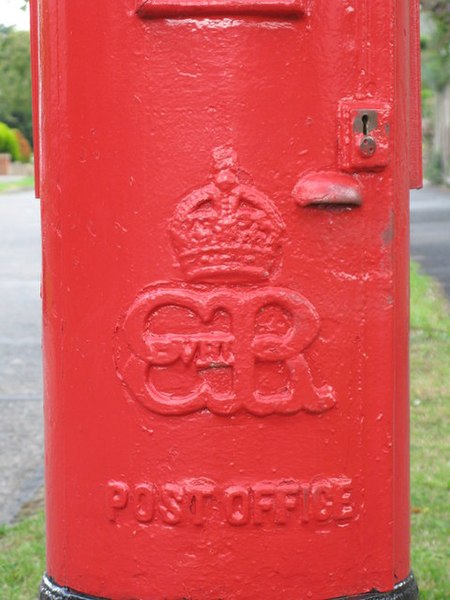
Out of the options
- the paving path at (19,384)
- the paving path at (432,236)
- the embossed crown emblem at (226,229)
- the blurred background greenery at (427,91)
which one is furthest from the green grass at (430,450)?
the blurred background greenery at (427,91)

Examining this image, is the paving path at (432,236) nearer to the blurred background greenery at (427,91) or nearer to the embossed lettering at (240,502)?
the blurred background greenery at (427,91)

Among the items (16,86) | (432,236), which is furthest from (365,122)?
(16,86)

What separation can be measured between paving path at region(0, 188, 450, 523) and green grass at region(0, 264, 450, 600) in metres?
0.38

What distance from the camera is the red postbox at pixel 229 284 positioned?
66.4 inches

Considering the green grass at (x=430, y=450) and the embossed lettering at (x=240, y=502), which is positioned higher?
the embossed lettering at (x=240, y=502)

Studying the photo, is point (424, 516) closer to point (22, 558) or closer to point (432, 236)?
point (22, 558)

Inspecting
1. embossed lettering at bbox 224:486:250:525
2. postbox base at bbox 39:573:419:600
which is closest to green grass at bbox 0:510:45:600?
postbox base at bbox 39:573:419:600

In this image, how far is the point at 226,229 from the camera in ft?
5.54

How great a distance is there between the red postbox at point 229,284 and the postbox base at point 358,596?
18 millimetres

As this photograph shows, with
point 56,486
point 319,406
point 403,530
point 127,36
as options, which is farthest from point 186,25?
point 403,530

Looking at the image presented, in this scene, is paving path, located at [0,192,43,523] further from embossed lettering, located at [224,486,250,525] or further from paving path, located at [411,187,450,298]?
paving path, located at [411,187,450,298]

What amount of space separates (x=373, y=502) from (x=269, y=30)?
810 mm

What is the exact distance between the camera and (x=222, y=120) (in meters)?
1.68

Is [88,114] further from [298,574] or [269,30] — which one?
[298,574]
